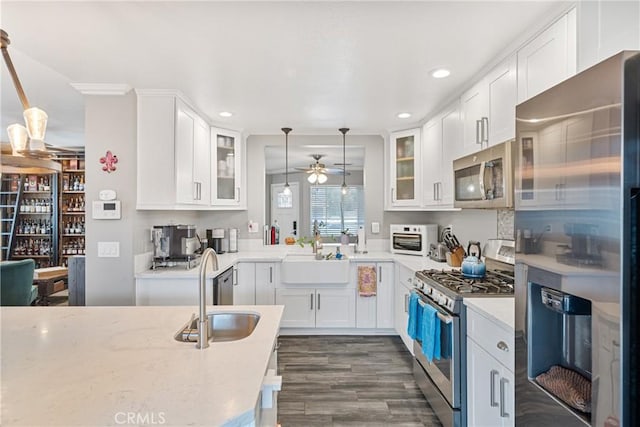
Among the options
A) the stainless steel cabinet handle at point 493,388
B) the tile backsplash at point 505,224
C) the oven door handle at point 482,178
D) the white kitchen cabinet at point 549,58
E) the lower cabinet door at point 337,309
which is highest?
the white kitchen cabinet at point 549,58

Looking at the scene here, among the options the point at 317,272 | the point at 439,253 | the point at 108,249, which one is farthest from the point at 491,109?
the point at 108,249

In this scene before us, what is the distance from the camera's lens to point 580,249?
0.95m

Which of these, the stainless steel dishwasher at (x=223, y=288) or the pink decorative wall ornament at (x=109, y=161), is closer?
the pink decorative wall ornament at (x=109, y=161)

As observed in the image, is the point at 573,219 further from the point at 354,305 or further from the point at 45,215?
the point at 45,215

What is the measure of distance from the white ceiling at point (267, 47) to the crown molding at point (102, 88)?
2.8 inches

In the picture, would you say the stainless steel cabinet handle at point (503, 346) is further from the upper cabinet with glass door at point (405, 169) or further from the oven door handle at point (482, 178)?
the upper cabinet with glass door at point (405, 169)

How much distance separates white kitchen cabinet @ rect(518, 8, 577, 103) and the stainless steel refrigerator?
2.06ft

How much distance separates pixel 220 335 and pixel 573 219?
1.68 m

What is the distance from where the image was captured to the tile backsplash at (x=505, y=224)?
104 inches

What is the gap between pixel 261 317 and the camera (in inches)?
71.6

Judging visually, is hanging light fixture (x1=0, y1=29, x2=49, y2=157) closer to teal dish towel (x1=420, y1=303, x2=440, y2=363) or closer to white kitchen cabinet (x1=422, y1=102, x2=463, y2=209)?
teal dish towel (x1=420, y1=303, x2=440, y2=363)

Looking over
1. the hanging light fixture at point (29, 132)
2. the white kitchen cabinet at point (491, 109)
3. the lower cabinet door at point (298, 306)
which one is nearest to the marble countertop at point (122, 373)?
the hanging light fixture at point (29, 132)

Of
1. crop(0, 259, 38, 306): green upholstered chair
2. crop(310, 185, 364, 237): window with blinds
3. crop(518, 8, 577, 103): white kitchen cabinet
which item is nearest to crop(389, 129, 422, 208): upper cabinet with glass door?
crop(518, 8, 577, 103): white kitchen cabinet

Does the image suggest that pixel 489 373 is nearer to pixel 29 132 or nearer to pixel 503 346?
pixel 503 346
